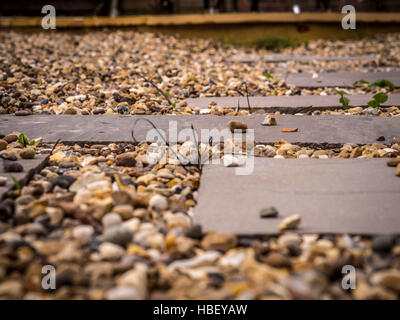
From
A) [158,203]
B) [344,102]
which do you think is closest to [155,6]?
[344,102]

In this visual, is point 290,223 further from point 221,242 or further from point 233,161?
point 233,161

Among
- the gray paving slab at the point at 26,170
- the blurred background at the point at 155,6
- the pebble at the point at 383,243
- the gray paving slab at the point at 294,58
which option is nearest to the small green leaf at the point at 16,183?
the gray paving slab at the point at 26,170

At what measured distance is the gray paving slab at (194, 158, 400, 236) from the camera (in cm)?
93

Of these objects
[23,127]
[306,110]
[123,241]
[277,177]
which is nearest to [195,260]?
[123,241]

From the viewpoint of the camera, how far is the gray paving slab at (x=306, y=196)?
3.04 ft

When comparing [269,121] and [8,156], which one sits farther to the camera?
[269,121]

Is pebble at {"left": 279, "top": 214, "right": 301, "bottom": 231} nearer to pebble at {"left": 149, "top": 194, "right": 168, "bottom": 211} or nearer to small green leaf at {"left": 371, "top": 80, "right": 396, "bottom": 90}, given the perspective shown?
pebble at {"left": 149, "top": 194, "right": 168, "bottom": 211}

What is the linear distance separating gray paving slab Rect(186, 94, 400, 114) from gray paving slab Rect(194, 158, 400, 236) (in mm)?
780

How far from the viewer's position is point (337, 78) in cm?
283

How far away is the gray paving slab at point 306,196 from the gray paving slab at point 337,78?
4.71 ft

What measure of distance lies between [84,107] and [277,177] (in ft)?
4.08

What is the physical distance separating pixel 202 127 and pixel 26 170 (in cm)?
68
